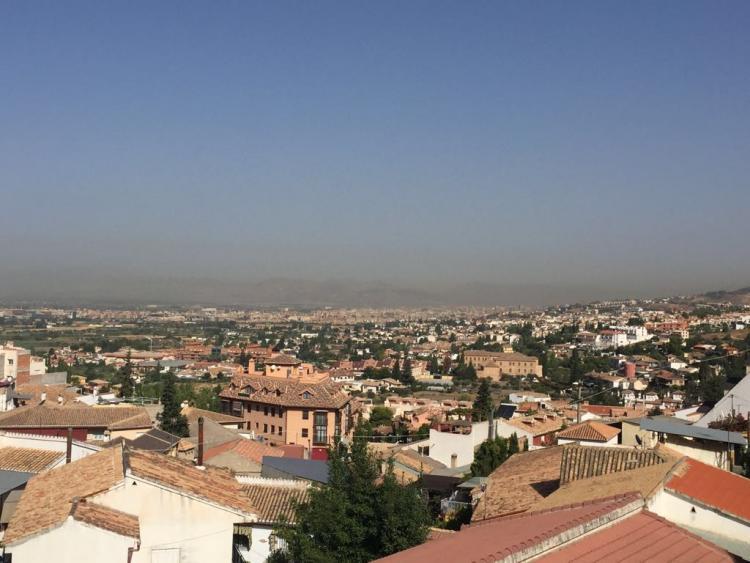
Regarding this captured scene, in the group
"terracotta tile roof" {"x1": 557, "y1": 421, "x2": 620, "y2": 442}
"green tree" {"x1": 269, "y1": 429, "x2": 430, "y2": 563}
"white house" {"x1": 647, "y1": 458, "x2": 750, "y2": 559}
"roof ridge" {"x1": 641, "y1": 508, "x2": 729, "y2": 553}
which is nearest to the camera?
"roof ridge" {"x1": 641, "y1": 508, "x2": 729, "y2": 553}

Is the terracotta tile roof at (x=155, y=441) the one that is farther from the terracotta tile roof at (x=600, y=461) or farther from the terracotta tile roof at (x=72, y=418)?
the terracotta tile roof at (x=600, y=461)

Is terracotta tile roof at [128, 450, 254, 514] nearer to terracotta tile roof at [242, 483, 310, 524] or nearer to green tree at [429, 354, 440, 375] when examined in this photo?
terracotta tile roof at [242, 483, 310, 524]

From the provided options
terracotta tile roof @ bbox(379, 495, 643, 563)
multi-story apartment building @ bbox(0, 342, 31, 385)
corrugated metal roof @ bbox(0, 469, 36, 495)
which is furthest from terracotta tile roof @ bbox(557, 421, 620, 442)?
multi-story apartment building @ bbox(0, 342, 31, 385)

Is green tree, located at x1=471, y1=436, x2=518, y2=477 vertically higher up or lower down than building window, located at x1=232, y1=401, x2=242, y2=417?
higher up

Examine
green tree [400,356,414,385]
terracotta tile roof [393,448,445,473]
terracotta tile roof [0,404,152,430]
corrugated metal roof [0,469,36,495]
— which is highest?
corrugated metal roof [0,469,36,495]

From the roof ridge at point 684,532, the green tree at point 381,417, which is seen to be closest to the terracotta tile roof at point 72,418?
the roof ridge at point 684,532

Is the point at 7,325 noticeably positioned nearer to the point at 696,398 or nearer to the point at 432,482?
the point at 696,398

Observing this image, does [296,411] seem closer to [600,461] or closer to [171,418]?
[171,418]
